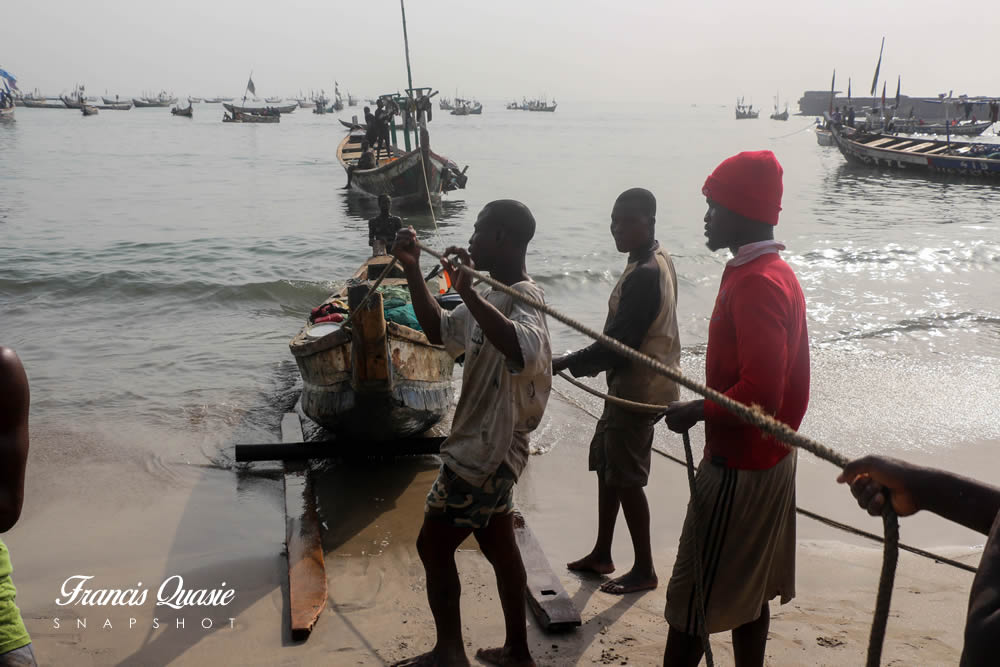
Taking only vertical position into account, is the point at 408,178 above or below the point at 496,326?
below

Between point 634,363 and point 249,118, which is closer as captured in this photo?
point 634,363

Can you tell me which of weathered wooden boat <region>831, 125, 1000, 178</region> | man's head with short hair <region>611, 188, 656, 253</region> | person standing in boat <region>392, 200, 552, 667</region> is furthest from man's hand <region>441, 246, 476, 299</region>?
weathered wooden boat <region>831, 125, 1000, 178</region>

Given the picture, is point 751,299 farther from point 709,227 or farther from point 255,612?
point 255,612

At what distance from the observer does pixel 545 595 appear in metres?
3.70

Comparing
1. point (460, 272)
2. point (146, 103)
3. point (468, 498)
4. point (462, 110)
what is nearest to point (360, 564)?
point (468, 498)

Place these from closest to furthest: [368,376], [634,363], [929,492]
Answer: [929,492] → [634,363] → [368,376]

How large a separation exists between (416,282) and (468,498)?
0.84m

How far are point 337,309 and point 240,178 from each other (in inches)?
1128

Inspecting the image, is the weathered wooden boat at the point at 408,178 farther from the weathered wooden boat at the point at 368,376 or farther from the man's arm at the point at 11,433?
the man's arm at the point at 11,433

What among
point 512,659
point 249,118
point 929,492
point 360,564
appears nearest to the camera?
point 929,492

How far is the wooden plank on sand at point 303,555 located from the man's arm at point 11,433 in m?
2.01

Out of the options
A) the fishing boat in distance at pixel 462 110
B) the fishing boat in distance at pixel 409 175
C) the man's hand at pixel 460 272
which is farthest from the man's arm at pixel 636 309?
the fishing boat in distance at pixel 462 110

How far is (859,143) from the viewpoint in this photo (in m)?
36.8

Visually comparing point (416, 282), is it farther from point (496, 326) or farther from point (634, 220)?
point (634, 220)
